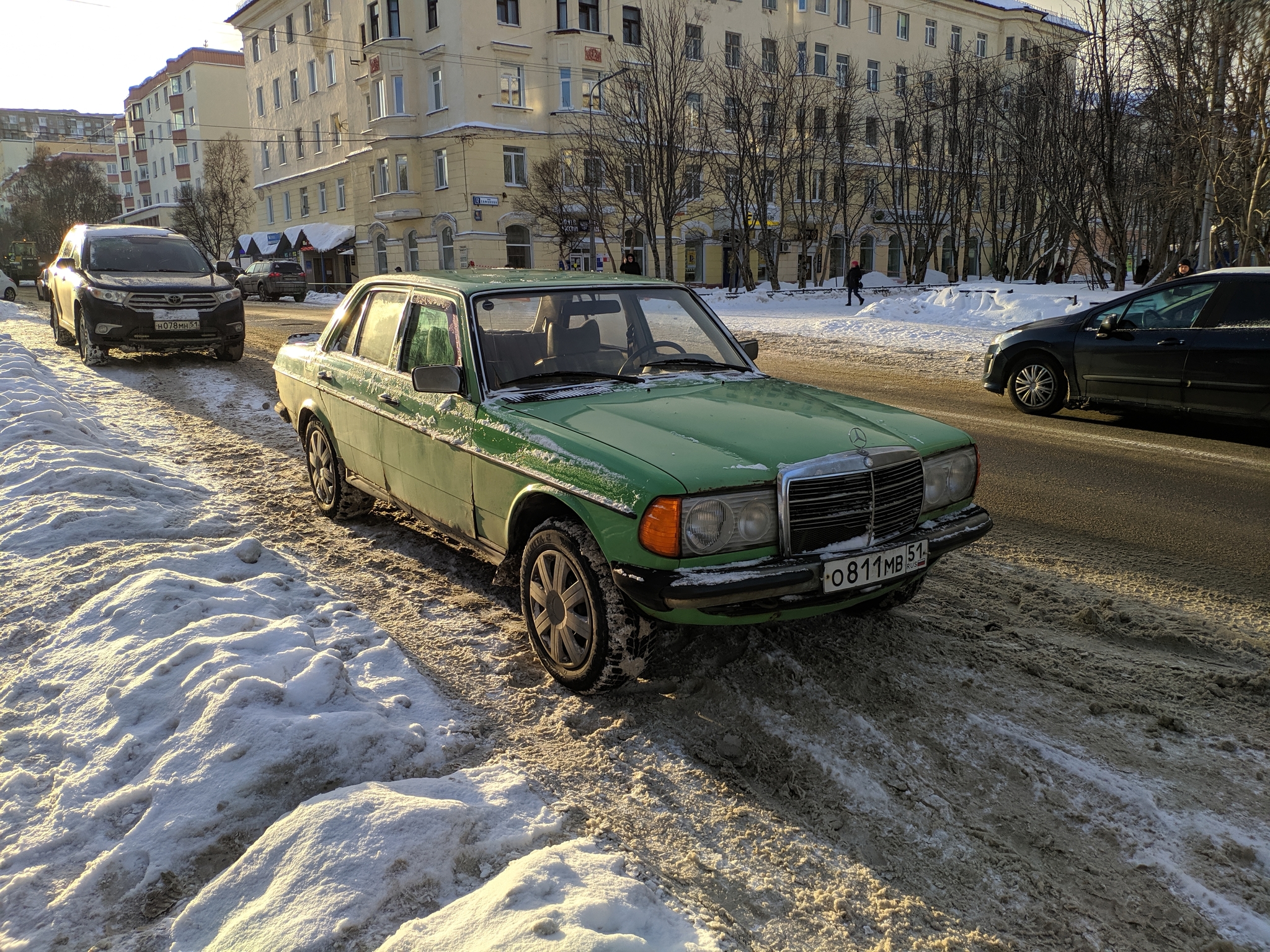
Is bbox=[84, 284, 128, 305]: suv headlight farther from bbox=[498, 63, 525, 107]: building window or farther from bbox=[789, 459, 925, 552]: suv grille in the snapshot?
bbox=[498, 63, 525, 107]: building window

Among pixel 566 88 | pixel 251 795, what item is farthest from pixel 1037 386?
pixel 566 88

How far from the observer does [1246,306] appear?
326 inches

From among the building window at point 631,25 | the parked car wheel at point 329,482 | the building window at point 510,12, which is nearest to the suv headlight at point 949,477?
the parked car wheel at point 329,482

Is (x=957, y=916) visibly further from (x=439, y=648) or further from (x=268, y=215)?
(x=268, y=215)

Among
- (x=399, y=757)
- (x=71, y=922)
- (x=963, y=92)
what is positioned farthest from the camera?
(x=963, y=92)

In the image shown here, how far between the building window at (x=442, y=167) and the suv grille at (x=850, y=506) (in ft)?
142

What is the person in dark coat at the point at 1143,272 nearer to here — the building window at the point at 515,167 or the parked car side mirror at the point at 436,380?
the building window at the point at 515,167

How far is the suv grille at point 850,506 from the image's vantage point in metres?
3.25

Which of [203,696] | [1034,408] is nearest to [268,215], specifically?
[1034,408]

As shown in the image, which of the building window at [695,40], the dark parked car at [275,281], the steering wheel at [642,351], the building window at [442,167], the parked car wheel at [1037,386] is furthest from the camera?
the building window at [695,40]

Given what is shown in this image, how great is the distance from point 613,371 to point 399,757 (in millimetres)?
2098

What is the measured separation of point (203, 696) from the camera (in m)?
3.17

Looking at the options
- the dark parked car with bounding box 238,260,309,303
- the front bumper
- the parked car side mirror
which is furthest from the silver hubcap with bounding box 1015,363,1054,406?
the dark parked car with bounding box 238,260,309,303

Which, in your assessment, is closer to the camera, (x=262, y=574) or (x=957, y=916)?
(x=957, y=916)
